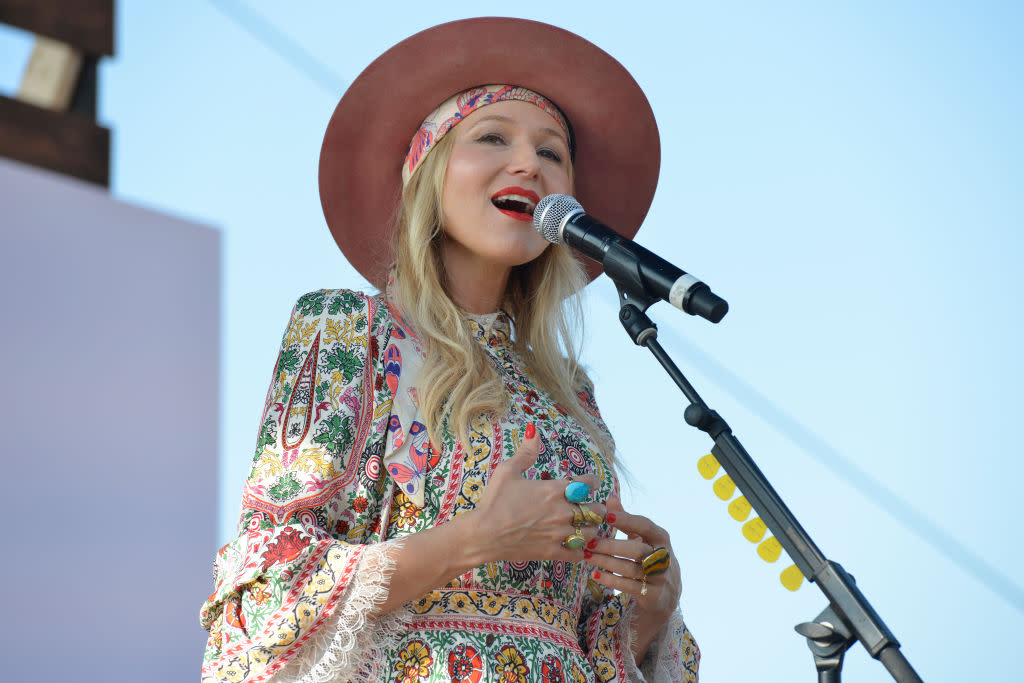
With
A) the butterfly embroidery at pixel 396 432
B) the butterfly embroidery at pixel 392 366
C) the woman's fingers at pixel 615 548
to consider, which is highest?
the butterfly embroidery at pixel 392 366

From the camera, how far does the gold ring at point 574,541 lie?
152 cm

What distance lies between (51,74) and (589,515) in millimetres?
3155

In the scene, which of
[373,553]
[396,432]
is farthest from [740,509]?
[396,432]

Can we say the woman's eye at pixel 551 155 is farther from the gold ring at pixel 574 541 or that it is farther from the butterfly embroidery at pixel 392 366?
the gold ring at pixel 574 541

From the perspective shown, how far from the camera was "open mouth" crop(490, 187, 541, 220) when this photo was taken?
1.93 m

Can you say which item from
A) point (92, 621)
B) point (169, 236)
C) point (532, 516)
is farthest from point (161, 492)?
point (532, 516)

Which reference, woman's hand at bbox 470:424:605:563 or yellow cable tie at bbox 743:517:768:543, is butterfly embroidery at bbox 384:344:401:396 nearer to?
woman's hand at bbox 470:424:605:563

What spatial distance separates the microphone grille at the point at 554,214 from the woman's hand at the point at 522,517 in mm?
310

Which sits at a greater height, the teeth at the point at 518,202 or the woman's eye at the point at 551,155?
the woman's eye at the point at 551,155

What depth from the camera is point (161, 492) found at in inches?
123

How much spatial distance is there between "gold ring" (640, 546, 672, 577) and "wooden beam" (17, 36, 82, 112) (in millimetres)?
3087

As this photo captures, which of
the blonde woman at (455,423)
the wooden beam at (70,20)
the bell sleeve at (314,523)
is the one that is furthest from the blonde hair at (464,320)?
the wooden beam at (70,20)

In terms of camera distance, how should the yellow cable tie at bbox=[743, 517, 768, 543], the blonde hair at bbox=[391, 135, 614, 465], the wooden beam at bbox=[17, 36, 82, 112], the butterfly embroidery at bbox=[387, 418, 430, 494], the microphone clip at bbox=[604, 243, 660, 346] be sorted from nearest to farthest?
the yellow cable tie at bbox=[743, 517, 768, 543]
the microphone clip at bbox=[604, 243, 660, 346]
the butterfly embroidery at bbox=[387, 418, 430, 494]
the blonde hair at bbox=[391, 135, 614, 465]
the wooden beam at bbox=[17, 36, 82, 112]

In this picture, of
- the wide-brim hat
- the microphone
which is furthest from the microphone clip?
the wide-brim hat
